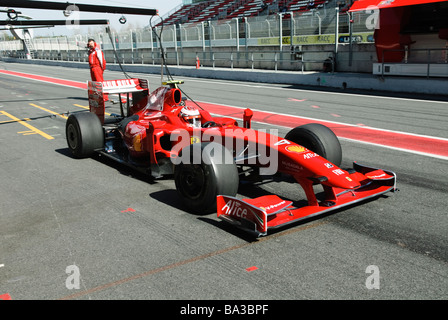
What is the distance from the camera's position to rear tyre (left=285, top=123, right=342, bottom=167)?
586 cm

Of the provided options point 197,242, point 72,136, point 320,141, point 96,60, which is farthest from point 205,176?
point 96,60

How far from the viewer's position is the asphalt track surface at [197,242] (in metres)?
3.62

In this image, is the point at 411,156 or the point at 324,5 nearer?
the point at 411,156

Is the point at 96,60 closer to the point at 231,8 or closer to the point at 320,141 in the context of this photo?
the point at 320,141

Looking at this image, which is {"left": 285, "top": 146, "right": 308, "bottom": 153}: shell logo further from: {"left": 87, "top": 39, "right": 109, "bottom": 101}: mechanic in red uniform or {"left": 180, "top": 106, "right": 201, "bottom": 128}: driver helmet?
{"left": 87, "top": 39, "right": 109, "bottom": 101}: mechanic in red uniform

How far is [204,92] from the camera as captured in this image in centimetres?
1873

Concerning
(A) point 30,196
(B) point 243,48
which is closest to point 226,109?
(A) point 30,196

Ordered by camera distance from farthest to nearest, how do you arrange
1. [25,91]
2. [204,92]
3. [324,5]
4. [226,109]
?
[324,5] → [25,91] → [204,92] → [226,109]

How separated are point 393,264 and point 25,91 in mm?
22054

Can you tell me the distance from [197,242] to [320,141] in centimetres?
233

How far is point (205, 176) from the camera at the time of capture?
502cm

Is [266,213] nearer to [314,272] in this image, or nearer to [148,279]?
[314,272]

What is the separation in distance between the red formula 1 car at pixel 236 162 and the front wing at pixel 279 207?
1 cm

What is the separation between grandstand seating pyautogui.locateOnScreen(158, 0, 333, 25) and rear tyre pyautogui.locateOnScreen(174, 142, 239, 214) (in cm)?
2798
